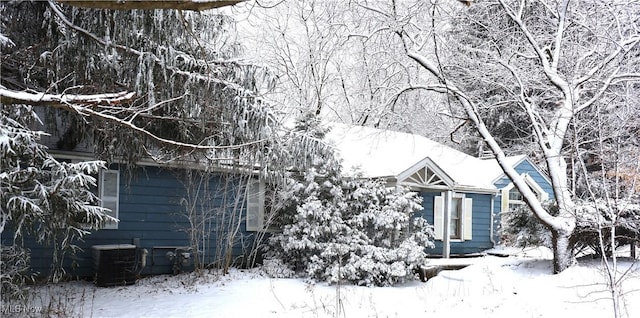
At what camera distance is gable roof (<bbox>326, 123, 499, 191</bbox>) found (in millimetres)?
12609

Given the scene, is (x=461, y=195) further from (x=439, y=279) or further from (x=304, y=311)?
(x=304, y=311)

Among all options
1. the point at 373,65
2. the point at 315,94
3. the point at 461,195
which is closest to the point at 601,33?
the point at 373,65

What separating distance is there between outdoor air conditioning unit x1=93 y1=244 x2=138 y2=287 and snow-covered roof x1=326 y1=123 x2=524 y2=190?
188 inches

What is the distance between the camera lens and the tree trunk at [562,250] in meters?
9.50

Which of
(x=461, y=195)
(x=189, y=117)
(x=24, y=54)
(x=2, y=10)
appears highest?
(x=2, y=10)

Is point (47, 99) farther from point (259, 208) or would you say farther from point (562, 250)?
point (562, 250)

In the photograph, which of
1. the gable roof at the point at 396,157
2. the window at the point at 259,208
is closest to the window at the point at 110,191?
the window at the point at 259,208

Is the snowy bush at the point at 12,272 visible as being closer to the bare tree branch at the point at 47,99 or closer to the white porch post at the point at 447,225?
the bare tree branch at the point at 47,99

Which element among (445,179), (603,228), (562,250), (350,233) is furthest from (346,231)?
(603,228)

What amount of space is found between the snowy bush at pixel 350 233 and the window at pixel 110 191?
3.18 meters

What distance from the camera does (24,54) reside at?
664 centimetres

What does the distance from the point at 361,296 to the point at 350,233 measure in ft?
6.35

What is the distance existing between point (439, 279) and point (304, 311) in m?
3.46

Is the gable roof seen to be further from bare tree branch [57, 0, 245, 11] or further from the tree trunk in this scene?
bare tree branch [57, 0, 245, 11]
